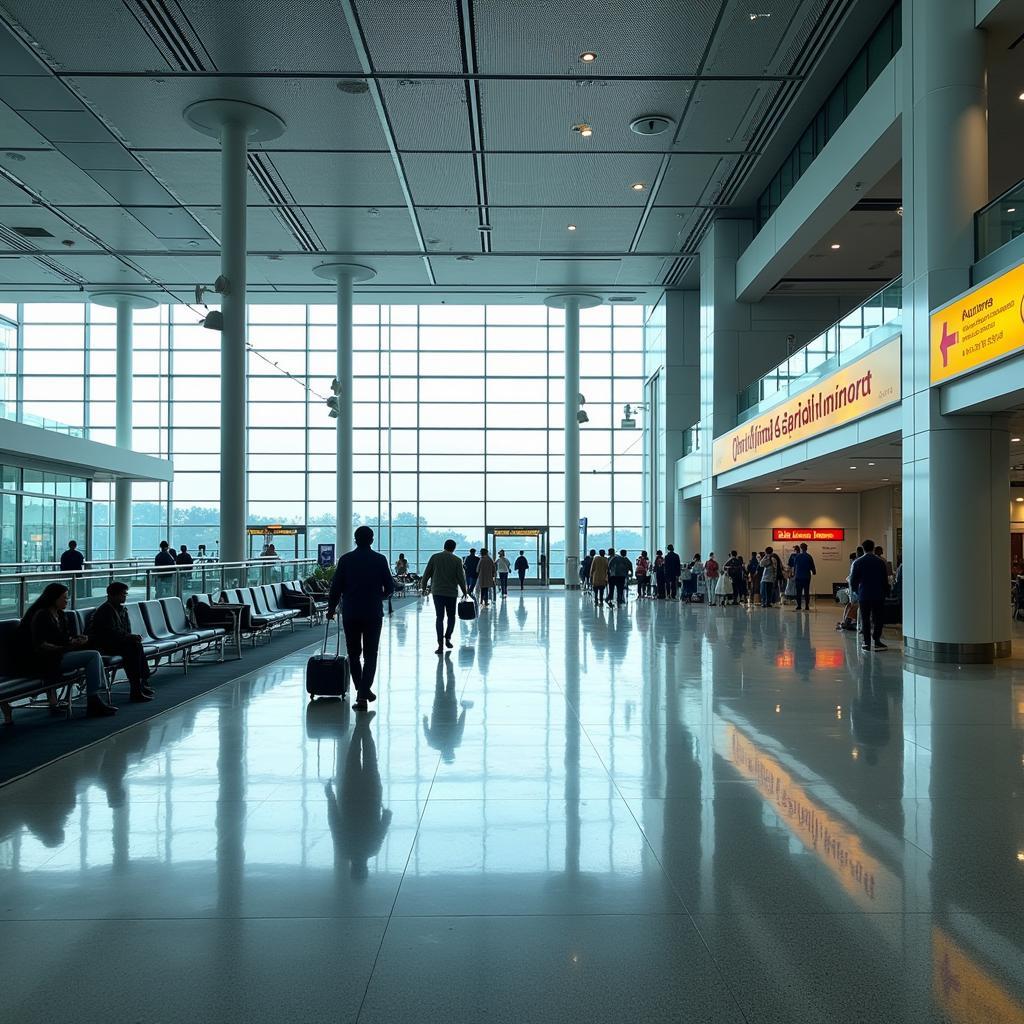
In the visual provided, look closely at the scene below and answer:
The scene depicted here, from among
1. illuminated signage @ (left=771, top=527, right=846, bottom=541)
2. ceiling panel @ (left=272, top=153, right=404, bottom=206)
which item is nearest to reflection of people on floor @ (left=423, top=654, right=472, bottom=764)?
ceiling panel @ (left=272, top=153, right=404, bottom=206)

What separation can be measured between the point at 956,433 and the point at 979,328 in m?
1.64

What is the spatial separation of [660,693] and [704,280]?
20.7 meters

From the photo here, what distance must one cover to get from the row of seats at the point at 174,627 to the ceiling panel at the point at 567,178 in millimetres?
10774

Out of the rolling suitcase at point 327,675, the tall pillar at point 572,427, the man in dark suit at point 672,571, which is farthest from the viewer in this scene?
the tall pillar at point 572,427

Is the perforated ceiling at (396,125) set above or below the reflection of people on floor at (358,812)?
above

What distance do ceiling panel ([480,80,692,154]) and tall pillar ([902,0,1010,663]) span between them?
6062mm

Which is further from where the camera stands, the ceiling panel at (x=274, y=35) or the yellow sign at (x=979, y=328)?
the ceiling panel at (x=274, y=35)

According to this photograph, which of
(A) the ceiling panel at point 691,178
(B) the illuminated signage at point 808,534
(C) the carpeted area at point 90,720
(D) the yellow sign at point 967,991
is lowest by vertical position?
(C) the carpeted area at point 90,720

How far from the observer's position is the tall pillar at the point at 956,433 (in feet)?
40.0

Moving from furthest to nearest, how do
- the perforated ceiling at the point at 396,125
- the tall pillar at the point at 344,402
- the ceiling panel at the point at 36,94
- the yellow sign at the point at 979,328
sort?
the tall pillar at the point at 344,402 < the ceiling panel at the point at 36,94 < the perforated ceiling at the point at 396,125 < the yellow sign at the point at 979,328

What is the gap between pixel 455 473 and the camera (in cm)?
3794

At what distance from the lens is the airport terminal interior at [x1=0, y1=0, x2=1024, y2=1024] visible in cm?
364

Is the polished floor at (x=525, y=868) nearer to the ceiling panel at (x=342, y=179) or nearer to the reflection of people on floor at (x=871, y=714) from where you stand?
the reflection of people on floor at (x=871, y=714)

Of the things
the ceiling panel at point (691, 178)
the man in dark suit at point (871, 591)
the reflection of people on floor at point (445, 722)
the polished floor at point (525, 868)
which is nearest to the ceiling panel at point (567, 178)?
the ceiling panel at point (691, 178)
